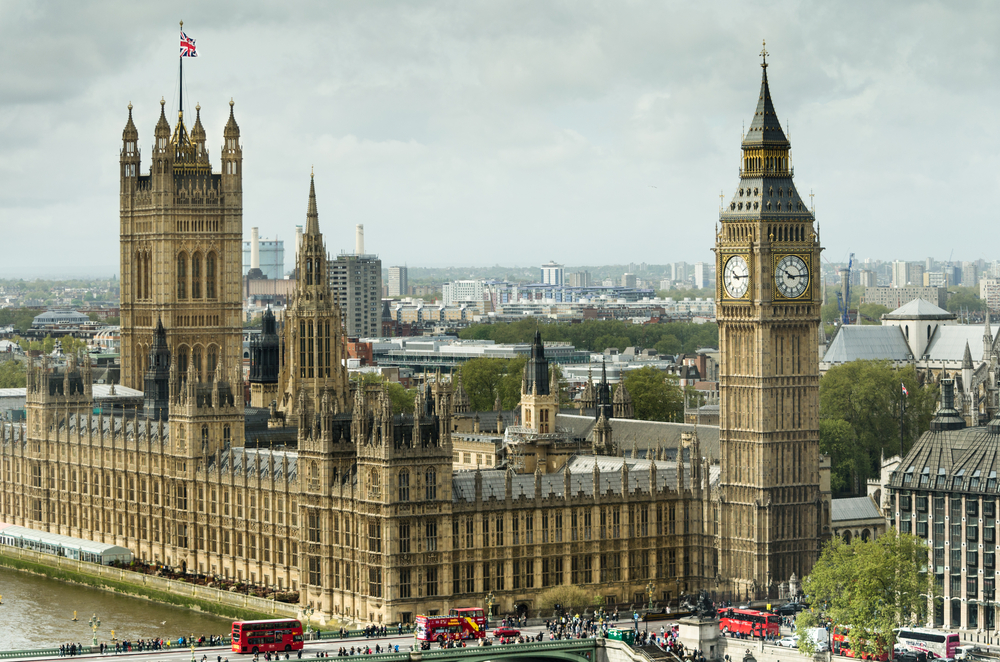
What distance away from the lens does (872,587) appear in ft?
410

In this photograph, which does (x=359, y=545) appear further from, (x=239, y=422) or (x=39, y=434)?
(x=39, y=434)

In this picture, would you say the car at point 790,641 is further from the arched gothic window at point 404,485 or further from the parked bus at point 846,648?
the arched gothic window at point 404,485

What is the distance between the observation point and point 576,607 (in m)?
138

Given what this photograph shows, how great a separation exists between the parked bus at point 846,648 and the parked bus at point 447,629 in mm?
19495

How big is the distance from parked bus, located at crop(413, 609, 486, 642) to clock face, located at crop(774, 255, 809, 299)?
30874 mm

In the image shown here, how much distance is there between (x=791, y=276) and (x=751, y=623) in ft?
78.9

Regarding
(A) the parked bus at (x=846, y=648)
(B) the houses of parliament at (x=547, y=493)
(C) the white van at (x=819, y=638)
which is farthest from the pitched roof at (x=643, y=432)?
(C) the white van at (x=819, y=638)

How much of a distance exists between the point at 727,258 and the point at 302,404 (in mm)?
28375

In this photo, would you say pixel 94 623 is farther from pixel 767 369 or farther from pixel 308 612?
pixel 767 369

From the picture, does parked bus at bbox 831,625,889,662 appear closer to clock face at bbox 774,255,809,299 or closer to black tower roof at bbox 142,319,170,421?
clock face at bbox 774,255,809,299

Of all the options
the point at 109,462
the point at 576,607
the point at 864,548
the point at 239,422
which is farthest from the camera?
the point at 109,462

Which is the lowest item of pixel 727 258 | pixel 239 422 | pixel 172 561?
pixel 172 561

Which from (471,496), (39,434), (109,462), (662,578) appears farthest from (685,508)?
(39,434)

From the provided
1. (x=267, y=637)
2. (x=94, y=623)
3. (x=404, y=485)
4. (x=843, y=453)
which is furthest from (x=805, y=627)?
(x=843, y=453)
